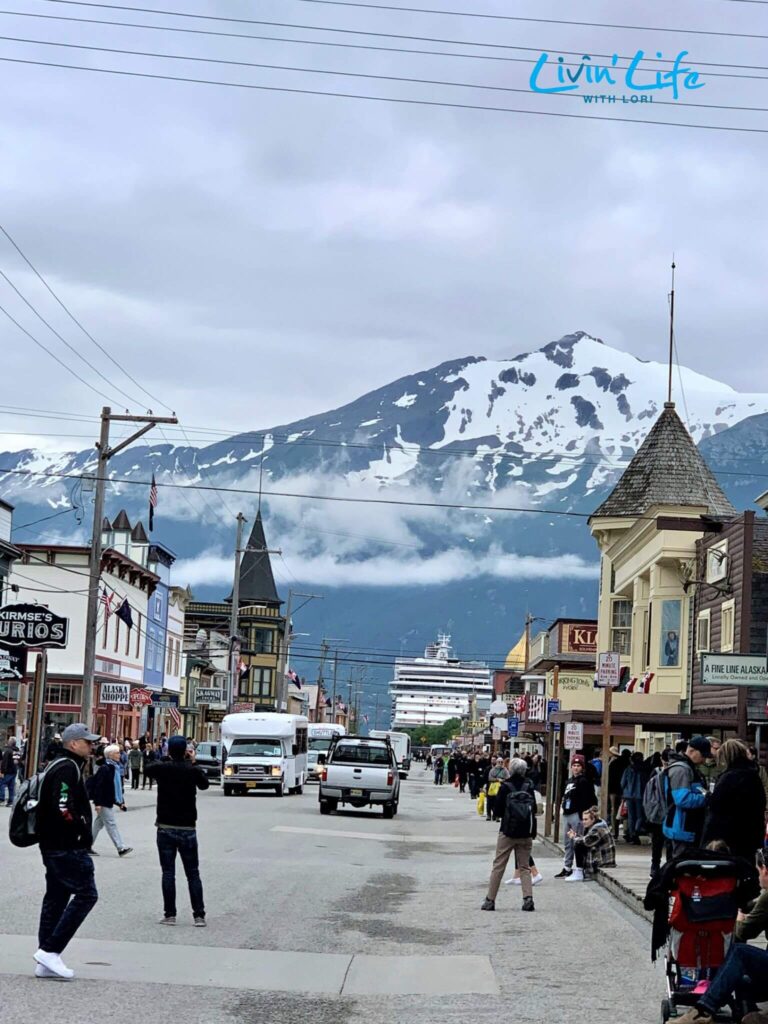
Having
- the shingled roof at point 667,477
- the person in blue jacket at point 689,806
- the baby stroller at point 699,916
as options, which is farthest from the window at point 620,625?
the baby stroller at point 699,916

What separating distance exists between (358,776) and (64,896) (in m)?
29.5

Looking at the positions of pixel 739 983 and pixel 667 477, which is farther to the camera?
pixel 667 477

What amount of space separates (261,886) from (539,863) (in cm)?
819

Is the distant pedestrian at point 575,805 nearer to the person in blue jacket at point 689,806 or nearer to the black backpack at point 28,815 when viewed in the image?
the person in blue jacket at point 689,806

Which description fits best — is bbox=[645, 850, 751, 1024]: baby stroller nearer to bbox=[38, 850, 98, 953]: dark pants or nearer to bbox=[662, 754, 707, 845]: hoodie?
bbox=[662, 754, 707, 845]: hoodie

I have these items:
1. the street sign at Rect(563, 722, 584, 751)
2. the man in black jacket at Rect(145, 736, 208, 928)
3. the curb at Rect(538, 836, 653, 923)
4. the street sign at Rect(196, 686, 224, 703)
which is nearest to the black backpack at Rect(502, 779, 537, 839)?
the curb at Rect(538, 836, 653, 923)

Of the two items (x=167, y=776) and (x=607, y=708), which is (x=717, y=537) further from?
(x=167, y=776)

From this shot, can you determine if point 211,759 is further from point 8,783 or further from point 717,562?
point 717,562

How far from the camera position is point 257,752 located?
50000 mm

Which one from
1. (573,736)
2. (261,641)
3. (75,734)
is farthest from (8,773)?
(261,641)

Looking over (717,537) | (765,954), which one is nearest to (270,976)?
(765,954)

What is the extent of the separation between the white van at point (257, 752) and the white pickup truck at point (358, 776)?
7773 mm

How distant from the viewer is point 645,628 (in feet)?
147

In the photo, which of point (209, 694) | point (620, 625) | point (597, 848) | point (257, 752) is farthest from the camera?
point (209, 694)
